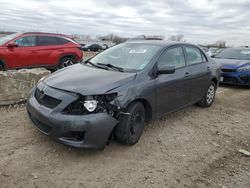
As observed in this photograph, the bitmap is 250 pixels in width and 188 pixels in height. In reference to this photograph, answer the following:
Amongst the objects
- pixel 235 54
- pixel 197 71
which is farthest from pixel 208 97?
pixel 235 54

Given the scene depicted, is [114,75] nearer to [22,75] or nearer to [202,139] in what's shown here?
[202,139]

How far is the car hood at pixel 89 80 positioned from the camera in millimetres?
3326

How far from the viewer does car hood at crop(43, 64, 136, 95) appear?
333 cm

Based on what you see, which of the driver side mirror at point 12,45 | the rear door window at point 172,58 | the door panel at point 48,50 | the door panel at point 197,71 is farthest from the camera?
the door panel at point 48,50

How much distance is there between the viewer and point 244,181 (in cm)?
316

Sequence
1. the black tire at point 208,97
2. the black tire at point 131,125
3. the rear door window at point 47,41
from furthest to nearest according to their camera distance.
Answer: the rear door window at point 47,41
the black tire at point 208,97
the black tire at point 131,125

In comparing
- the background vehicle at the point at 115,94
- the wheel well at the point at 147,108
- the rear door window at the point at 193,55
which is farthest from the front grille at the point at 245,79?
the wheel well at the point at 147,108

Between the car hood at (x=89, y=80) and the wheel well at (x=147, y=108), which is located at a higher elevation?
the car hood at (x=89, y=80)

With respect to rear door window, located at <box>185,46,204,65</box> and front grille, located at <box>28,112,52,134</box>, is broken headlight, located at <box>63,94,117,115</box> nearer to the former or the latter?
front grille, located at <box>28,112,52,134</box>

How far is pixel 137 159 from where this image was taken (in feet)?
11.3

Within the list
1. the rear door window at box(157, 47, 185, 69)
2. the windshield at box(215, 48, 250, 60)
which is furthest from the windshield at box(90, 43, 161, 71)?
the windshield at box(215, 48, 250, 60)

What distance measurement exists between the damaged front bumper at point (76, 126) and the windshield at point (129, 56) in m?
1.19

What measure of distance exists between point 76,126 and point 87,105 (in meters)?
0.31

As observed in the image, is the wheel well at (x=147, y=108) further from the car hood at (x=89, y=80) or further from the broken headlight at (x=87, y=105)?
the broken headlight at (x=87, y=105)
